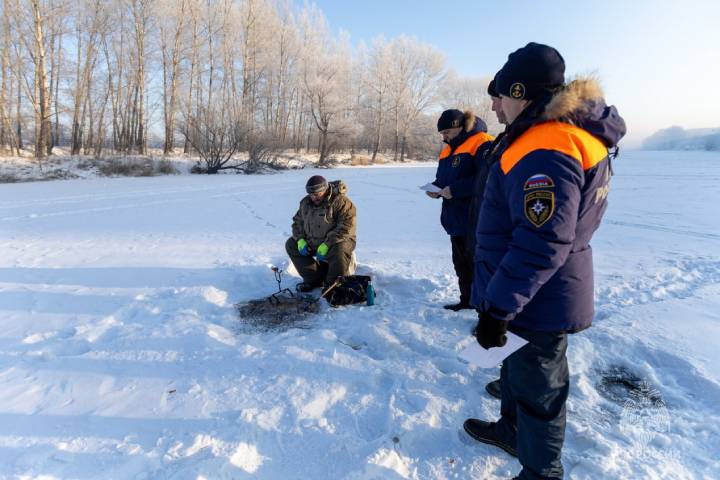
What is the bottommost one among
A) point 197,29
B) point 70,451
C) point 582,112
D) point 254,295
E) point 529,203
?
point 70,451

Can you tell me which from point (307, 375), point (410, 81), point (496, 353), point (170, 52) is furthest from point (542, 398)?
point (410, 81)

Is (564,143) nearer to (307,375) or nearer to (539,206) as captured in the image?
(539,206)

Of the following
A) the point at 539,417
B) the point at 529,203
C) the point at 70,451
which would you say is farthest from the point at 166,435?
the point at 529,203

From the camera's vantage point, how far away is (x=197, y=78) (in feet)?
88.4

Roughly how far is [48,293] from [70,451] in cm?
263

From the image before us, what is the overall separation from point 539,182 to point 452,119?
2035mm

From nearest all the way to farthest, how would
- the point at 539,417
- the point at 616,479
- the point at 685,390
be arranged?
1. the point at 539,417
2. the point at 616,479
3. the point at 685,390

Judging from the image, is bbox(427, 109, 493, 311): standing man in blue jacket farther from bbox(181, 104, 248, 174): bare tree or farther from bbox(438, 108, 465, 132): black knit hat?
bbox(181, 104, 248, 174): bare tree

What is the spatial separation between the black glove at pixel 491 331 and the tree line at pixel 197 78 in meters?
20.5

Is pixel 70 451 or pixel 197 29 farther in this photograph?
pixel 197 29

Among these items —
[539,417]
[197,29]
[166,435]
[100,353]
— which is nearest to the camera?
[539,417]

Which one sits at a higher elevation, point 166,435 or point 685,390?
point 685,390

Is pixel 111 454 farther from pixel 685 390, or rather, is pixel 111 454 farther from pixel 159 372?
pixel 685 390

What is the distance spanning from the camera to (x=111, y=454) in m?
1.94
